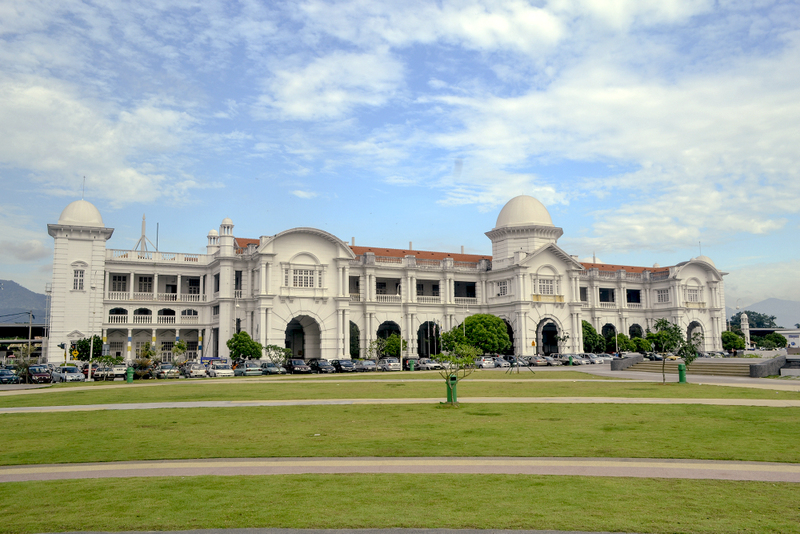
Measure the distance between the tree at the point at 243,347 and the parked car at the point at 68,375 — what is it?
49.8 ft

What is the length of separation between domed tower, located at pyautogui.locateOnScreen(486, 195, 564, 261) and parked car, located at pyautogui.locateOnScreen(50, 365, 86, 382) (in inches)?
2007

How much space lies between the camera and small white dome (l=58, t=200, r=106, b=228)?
65625 millimetres

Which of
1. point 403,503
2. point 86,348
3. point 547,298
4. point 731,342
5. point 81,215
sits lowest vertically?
point 403,503

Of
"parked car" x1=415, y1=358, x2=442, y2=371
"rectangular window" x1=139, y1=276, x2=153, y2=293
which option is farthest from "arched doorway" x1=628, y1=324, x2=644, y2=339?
"rectangular window" x1=139, y1=276, x2=153, y2=293

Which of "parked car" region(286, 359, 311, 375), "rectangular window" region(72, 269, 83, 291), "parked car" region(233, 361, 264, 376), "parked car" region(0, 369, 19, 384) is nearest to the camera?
"parked car" region(0, 369, 19, 384)

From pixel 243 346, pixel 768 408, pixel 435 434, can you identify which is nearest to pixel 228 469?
pixel 435 434

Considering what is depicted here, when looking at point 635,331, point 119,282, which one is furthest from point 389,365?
point 635,331

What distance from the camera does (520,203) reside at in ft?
270

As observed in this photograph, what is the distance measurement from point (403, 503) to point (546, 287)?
232 ft

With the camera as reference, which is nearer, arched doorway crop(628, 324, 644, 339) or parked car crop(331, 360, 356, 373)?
parked car crop(331, 360, 356, 373)

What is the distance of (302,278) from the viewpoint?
67.1m

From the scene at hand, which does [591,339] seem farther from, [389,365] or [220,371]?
[220,371]

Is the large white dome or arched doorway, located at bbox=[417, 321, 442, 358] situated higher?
the large white dome

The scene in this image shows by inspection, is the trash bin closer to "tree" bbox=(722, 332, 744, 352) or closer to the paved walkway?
the paved walkway
